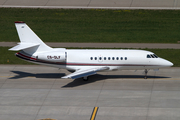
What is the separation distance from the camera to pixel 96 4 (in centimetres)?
6412

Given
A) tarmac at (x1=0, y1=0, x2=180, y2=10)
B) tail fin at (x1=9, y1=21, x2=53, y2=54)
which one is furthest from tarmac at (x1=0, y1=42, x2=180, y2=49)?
tarmac at (x1=0, y1=0, x2=180, y2=10)

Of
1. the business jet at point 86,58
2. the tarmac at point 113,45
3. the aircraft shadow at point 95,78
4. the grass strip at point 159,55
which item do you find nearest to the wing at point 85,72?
the business jet at point 86,58

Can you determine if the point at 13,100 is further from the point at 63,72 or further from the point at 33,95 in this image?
the point at 63,72

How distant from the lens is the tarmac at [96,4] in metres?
62.5

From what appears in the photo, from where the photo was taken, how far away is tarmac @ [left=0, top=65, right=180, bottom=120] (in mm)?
25425

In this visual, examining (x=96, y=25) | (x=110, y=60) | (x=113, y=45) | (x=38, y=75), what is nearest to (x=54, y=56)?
(x=38, y=75)

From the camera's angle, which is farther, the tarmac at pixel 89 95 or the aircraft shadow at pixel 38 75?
the aircraft shadow at pixel 38 75

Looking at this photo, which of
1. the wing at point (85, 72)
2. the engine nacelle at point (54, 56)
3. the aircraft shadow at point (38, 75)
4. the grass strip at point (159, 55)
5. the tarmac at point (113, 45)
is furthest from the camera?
the tarmac at point (113, 45)

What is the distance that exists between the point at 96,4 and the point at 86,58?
3346 centimetres

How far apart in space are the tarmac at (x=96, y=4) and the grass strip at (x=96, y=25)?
2.13 metres

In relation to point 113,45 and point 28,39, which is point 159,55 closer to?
point 113,45

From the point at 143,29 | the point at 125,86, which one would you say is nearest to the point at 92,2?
the point at 143,29

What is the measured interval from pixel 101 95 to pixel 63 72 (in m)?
8.27

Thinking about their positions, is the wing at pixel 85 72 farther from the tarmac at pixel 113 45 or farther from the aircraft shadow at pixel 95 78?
the tarmac at pixel 113 45
